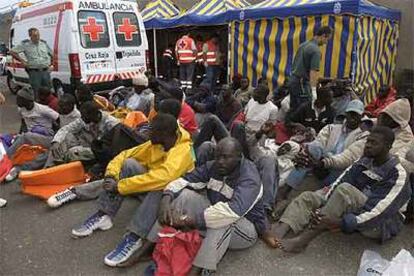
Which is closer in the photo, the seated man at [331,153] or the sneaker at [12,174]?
the seated man at [331,153]

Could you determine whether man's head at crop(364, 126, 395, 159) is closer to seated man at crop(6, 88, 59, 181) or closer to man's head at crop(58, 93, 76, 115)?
man's head at crop(58, 93, 76, 115)

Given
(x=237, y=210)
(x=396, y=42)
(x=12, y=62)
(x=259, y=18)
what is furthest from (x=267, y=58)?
(x=12, y=62)

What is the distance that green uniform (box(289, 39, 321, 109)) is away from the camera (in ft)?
17.7

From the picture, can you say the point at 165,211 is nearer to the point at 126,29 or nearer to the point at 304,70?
the point at 304,70

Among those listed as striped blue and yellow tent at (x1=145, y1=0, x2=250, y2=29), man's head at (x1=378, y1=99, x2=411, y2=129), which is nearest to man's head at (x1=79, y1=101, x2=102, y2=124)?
man's head at (x1=378, y1=99, x2=411, y2=129)

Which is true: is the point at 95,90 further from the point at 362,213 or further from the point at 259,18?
the point at 362,213

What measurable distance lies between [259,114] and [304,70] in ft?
3.65

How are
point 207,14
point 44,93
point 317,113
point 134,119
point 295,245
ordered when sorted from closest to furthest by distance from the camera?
point 295,245, point 134,119, point 317,113, point 44,93, point 207,14

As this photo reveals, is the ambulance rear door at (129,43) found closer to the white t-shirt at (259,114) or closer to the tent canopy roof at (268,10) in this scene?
the tent canopy roof at (268,10)

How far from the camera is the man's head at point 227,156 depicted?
274 centimetres

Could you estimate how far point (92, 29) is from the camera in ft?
25.0

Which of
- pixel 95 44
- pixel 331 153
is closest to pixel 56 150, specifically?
pixel 331 153

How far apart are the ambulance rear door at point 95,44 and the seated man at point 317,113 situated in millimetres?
4379

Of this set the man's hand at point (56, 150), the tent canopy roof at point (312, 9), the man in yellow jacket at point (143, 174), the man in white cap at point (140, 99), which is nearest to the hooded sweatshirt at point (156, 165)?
the man in yellow jacket at point (143, 174)
